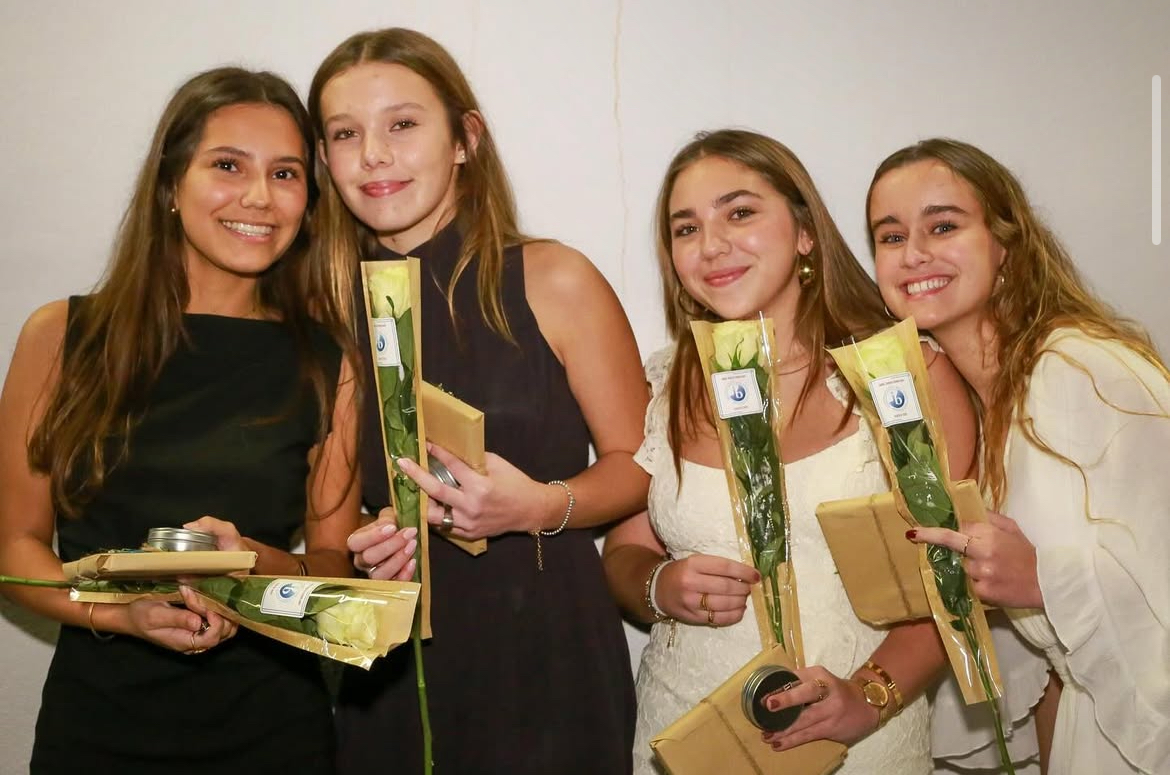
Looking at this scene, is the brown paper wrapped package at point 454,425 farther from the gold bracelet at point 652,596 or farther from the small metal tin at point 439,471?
the gold bracelet at point 652,596

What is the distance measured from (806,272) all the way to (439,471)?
0.90 meters

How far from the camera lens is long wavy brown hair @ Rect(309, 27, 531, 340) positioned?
7.12 ft

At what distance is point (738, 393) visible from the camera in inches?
69.9

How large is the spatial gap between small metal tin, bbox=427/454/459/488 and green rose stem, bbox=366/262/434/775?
59mm

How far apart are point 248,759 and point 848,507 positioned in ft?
3.92

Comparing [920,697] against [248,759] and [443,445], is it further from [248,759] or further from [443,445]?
[248,759]

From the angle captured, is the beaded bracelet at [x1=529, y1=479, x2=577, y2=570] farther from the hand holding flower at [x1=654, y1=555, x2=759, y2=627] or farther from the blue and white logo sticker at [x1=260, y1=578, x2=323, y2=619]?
the blue and white logo sticker at [x1=260, y1=578, x2=323, y2=619]

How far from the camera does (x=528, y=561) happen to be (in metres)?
2.15

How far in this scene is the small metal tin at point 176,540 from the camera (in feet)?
5.32

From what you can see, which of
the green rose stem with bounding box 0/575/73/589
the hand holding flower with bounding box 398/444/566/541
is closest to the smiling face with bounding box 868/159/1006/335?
the hand holding flower with bounding box 398/444/566/541

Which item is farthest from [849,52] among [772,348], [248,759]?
[248,759]

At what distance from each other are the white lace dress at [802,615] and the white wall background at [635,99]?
0.56 m

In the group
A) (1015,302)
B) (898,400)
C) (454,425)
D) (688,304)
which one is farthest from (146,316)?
(1015,302)

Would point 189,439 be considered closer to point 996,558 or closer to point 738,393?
point 738,393
